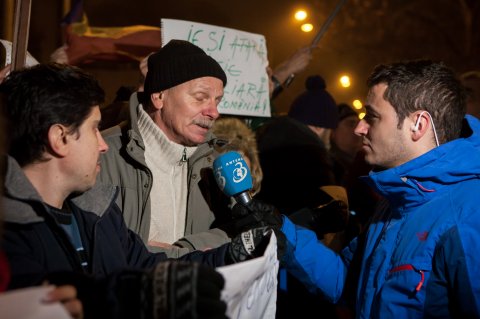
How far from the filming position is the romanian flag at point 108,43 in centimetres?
619

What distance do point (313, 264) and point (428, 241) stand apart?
2.48 ft

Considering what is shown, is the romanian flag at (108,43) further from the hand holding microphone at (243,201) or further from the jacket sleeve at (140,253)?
the jacket sleeve at (140,253)

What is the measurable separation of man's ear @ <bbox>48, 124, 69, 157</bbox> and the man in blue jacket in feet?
4.23

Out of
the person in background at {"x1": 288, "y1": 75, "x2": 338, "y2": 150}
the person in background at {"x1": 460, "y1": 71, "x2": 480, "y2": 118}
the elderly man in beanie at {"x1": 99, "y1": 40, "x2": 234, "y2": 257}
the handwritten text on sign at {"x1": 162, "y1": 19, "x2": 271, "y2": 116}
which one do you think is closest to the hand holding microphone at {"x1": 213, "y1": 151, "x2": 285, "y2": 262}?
the elderly man in beanie at {"x1": 99, "y1": 40, "x2": 234, "y2": 257}

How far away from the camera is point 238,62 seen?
4430 mm

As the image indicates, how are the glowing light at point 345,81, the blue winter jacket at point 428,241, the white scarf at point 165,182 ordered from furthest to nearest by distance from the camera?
the glowing light at point 345,81
the white scarf at point 165,182
the blue winter jacket at point 428,241

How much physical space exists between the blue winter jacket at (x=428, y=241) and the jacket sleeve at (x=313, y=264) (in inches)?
9.9

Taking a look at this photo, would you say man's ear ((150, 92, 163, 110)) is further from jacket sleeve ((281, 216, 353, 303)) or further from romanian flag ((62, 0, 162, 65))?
romanian flag ((62, 0, 162, 65))

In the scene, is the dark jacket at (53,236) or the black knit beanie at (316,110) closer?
the dark jacket at (53,236)

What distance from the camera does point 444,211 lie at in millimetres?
2334

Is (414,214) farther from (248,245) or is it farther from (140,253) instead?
(140,253)

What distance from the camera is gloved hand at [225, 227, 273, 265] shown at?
255cm

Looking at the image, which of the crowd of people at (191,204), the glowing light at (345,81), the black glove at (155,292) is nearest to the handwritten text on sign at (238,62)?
the crowd of people at (191,204)

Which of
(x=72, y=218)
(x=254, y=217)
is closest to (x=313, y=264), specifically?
(x=254, y=217)
